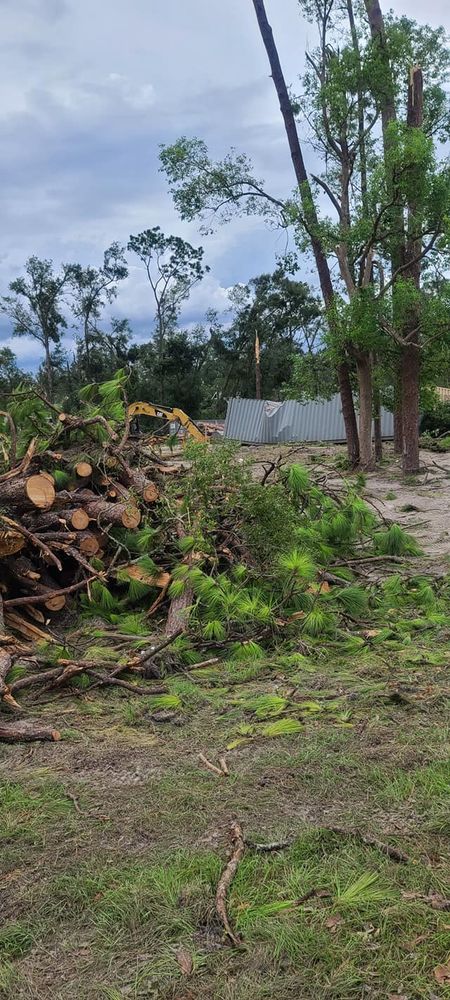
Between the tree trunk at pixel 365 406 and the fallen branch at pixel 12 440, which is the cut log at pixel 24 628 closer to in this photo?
the fallen branch at pixel 12 440

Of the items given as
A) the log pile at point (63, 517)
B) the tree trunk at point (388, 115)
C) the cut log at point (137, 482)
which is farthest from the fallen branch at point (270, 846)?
the tree trunk at point (388, 115)

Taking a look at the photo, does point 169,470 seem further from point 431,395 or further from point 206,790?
point 431,395

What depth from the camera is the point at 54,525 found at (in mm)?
5512

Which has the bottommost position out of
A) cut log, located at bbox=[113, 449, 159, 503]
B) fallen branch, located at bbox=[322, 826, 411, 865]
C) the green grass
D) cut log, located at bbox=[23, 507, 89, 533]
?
the green grass

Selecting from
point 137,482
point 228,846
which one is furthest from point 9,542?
point 228,846

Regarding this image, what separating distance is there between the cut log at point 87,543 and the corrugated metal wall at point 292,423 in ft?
70.3

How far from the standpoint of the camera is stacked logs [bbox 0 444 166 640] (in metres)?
5.13

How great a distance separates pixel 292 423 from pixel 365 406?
11228mm

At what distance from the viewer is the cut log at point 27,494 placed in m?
5.35

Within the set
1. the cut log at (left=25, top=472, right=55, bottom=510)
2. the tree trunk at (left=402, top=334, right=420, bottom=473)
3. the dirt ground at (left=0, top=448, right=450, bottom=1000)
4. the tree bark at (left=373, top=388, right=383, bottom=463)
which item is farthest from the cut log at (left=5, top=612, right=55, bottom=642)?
the tree bark at (left=373, top=388, right=383, bottom=463)

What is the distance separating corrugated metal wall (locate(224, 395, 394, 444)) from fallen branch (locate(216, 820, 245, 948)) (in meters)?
24.5

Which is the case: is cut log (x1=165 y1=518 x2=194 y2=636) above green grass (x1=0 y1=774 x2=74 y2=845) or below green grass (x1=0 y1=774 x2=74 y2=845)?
above

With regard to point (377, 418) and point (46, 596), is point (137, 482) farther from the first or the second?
point (377, 418)

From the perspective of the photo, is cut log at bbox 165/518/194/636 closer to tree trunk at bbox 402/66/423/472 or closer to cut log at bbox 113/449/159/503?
cut log at bbox 113/449/159/503
